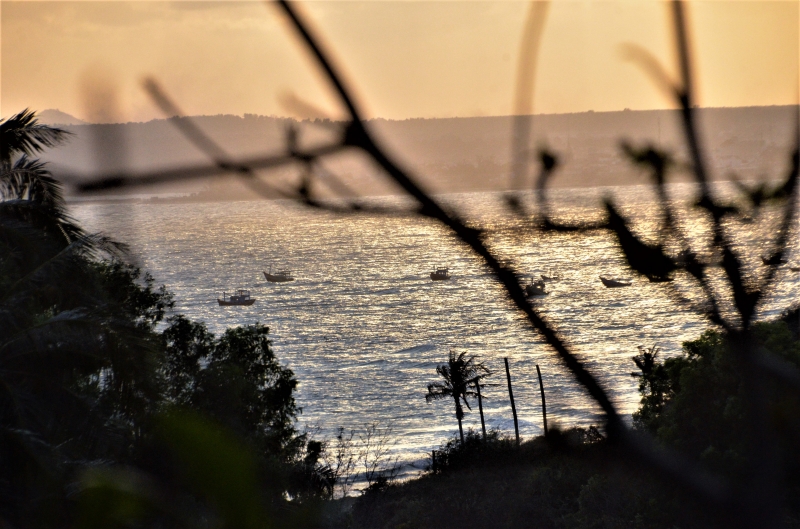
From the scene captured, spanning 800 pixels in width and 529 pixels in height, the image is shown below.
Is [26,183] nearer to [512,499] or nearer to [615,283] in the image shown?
[512,499]

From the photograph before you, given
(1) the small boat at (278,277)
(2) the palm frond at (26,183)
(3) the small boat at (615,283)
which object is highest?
(1) the small boat at (278,277)

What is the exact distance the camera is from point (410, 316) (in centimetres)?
5662

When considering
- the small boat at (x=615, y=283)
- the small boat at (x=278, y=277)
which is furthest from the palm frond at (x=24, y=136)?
the small boat at (x=278, y=277)

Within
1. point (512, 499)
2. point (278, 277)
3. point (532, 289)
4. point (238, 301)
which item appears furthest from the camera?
point (278, 277)

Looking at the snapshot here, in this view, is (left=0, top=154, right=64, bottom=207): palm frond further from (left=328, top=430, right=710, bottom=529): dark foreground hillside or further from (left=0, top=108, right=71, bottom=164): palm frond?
(left=328, top=430, right=710, bottom=529): dark foreground hillside

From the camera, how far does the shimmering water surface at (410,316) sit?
635 inches

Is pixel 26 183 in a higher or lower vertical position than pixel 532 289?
higher

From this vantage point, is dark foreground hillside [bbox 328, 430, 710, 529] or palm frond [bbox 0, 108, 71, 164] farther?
dark foreground hillside [bbox 328, 430, 710, 529]

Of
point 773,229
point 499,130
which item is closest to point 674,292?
point 773,229

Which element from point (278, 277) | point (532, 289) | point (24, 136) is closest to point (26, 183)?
point (24, 136)

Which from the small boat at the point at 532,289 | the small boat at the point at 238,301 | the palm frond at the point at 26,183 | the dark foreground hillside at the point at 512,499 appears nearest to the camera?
the small boat at the point at 532,289

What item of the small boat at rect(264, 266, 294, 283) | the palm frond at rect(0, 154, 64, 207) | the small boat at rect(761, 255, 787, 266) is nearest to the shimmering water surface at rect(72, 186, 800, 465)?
the small boat at rect(761, 255, 787, 266)

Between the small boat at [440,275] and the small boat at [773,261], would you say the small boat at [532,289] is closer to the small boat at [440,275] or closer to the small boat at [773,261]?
the small boat at [773,261]

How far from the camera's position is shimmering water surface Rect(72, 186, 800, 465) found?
16.1 m
